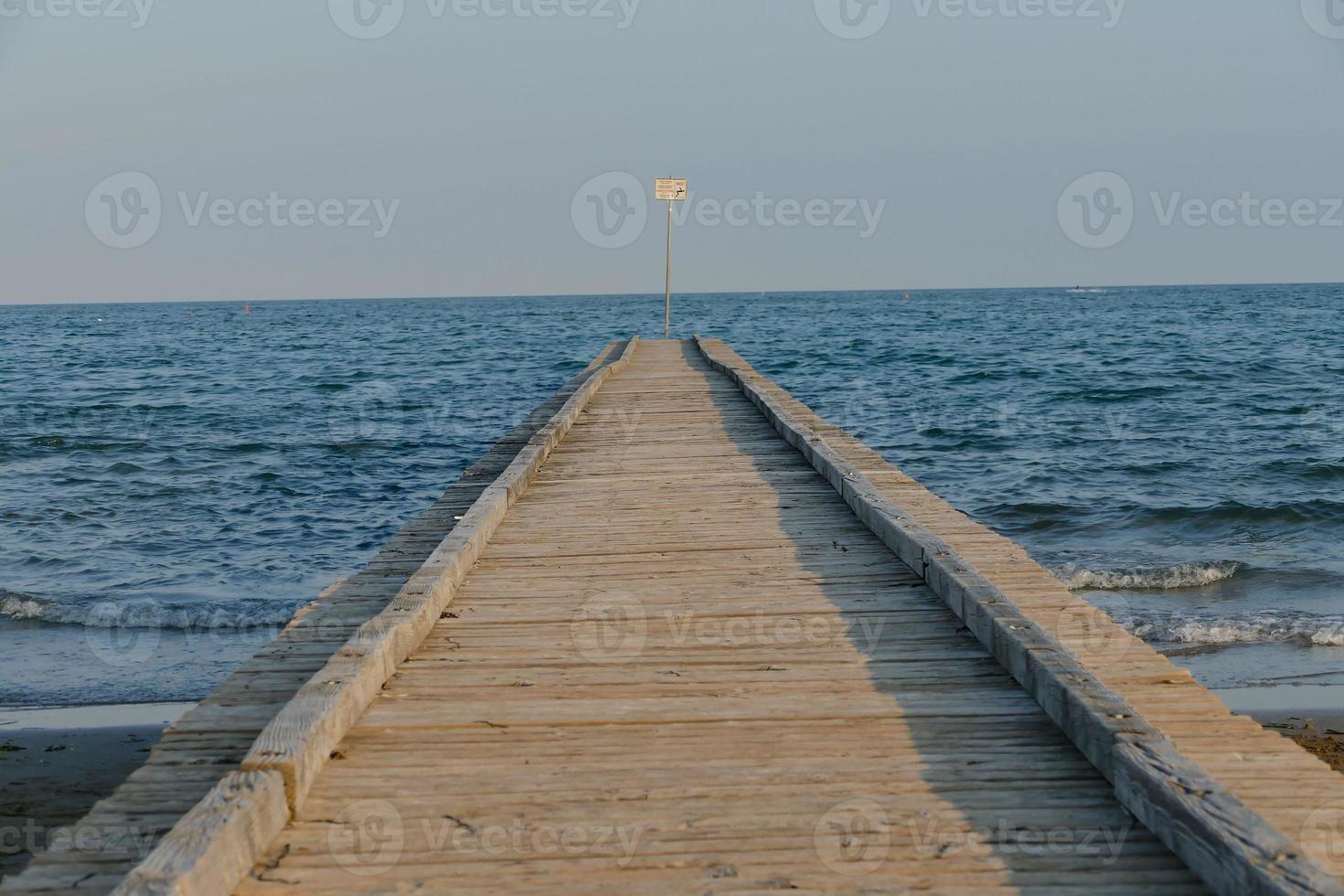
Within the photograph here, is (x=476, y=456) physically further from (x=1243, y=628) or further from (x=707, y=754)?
(x=707, y=754)

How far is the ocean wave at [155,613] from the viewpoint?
1020 centimetres

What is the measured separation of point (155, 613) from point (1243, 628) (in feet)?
30.5

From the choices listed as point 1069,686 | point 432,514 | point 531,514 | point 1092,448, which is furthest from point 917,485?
point 1092,448

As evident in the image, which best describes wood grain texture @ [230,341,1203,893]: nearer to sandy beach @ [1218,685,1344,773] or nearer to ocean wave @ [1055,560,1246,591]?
sandy beach @ [1218,685,1344,773]

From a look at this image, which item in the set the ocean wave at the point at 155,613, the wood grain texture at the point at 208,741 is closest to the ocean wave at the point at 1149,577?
the wood grain texture at the point at 208,741

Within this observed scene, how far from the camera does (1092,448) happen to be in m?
20.1

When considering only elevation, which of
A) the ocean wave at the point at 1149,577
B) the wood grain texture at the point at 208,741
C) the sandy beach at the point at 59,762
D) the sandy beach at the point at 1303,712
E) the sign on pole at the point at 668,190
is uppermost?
the sign on pole at the point at 668,190

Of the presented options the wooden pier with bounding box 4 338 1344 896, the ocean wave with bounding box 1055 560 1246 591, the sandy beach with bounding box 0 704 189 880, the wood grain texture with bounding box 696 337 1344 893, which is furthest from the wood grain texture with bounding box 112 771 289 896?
the ocean wave with bounding box 1055 560 1246 591

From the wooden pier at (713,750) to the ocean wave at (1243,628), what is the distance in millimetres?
3866

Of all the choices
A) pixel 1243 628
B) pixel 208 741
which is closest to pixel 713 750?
pixel 208 741

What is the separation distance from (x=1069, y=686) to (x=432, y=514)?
481cm

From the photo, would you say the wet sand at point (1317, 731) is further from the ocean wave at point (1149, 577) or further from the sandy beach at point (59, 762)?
the sandy beach at point (59, 762)

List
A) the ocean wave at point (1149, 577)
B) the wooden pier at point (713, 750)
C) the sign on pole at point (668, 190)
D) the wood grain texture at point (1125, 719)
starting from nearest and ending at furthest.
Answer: the wood grain texture at point (1125, 719) < the wooden pier at point (713, 750) < the ocean wave at point (1149, 577) < the sign on pole at point (668, 190)

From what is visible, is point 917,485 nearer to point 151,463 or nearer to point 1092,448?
point 1092,448
